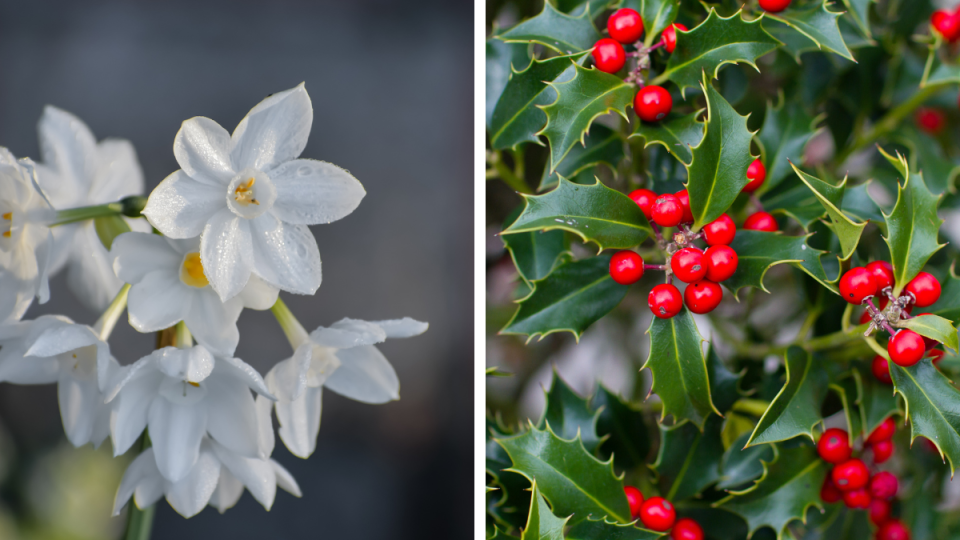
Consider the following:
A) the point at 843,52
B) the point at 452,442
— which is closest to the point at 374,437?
the point at 452,442

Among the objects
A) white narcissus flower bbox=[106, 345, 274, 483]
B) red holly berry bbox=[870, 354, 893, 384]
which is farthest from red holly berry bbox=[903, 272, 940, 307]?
white narcissus flower bbox=[106, 345, 274, 483]

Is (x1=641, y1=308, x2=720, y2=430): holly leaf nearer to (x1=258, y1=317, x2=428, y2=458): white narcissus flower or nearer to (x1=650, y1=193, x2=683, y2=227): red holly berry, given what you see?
(x1=650, y1=193, x2=683, y2=227): red holly berry

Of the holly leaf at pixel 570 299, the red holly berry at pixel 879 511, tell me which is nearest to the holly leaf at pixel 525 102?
the holly leaf at pixel 570 299

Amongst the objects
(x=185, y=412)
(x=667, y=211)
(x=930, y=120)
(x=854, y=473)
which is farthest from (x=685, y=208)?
(x=930, y=120)

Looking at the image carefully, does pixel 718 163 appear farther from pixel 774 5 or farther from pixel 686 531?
pixel 686 531

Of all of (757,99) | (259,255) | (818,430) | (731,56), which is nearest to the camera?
(259,255)

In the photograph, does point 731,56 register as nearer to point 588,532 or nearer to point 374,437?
point 588,532
